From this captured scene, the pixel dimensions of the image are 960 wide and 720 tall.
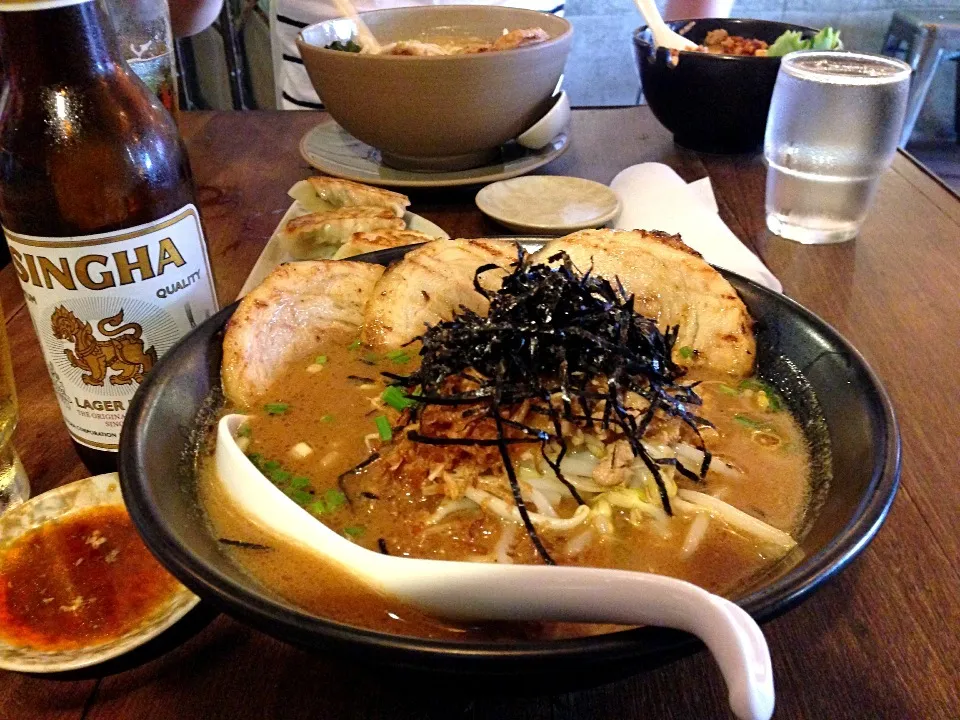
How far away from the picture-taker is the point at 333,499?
0.92 metres

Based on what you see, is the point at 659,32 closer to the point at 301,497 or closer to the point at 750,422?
the point at 750,422

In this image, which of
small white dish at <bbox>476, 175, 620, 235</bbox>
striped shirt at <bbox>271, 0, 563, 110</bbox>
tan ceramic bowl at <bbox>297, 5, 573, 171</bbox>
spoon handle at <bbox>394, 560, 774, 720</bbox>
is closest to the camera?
spoon handle at <bbox>394, 560, 774, 720</bbox>

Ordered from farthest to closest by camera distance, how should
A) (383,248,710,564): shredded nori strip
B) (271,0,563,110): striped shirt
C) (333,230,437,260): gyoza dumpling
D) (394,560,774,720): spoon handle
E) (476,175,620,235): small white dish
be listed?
(271,0,563,110): striped shirt, (476,175,620,235): small white dish, (333,230,437,260): gyoza dumpling, (383,248,710,564): shredded nori strip, (394,560,774,720): spoon handle

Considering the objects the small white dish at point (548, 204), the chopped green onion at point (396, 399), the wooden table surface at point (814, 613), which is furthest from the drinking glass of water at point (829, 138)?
the chopped green onion at point (396, 399)

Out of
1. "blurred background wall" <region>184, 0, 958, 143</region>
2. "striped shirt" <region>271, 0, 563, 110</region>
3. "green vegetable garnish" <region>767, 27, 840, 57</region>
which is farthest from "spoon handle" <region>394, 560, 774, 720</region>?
"blurred background wall" <region>184, 0, 958, 143</region>

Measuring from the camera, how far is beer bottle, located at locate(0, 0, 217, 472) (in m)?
0.93

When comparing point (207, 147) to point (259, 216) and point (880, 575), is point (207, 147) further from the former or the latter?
point (880, 575)

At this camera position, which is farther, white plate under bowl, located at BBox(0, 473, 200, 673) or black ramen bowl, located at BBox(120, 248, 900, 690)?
white plate under bowl, located at BBox(0, 473, 200, 673)

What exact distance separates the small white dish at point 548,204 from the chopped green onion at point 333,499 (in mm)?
947

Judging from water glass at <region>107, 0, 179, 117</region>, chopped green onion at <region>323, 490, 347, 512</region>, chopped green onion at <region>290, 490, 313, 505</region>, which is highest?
water glass at <region>107, 0, 179, 117</region>

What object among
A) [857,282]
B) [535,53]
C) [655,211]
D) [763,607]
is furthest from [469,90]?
[763,607]

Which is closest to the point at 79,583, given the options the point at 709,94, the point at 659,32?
the point at 709,94

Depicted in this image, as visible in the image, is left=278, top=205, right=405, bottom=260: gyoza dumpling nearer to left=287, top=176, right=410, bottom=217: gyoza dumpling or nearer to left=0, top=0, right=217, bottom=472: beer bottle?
left=287, top=176, right=410, bottom=217: gyoza dumpling

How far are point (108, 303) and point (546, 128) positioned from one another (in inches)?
59.2
